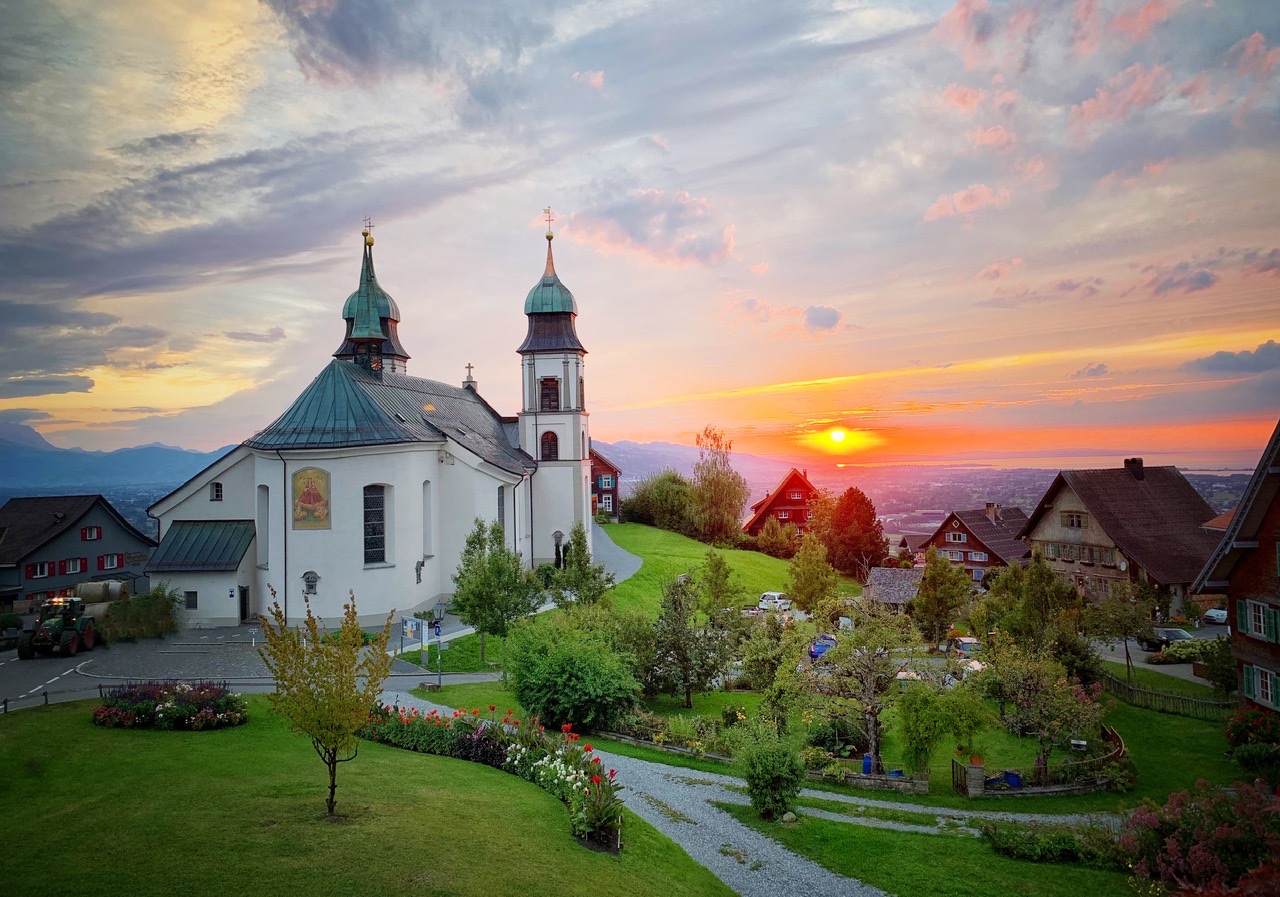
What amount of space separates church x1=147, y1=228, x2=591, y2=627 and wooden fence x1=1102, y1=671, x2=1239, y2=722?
2907 cm

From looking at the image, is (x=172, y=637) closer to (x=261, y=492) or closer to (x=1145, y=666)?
(x=261, y=492)

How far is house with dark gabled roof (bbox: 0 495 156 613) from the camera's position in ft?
138

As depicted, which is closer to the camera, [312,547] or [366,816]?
[366,816]

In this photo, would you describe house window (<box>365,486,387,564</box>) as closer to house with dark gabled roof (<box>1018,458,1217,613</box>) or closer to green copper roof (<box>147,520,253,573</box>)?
green copper roof (<box>147,520,253,573</box>)

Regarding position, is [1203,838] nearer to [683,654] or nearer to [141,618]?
[683,654]

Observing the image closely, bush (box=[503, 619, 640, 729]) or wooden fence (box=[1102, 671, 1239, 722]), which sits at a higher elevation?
bush (box=[503, 619, 640, 729])

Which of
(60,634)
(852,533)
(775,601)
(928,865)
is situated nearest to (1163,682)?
(775,601)

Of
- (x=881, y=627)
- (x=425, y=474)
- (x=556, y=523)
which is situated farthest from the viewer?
(x=556, y=523)

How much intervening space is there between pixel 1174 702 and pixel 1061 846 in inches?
616

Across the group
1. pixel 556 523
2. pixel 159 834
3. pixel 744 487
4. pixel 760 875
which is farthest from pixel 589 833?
pixel 744 487

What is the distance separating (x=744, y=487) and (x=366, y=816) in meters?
68.4

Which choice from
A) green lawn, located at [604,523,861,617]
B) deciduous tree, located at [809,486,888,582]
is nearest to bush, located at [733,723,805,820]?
green lawn, located at [604,523,861,617]

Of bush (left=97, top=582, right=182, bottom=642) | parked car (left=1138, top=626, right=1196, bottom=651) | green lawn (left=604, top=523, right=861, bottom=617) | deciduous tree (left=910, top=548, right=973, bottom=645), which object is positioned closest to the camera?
bush (left=97, top=582, right=182, bottom=642)

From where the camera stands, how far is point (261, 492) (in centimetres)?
3722
